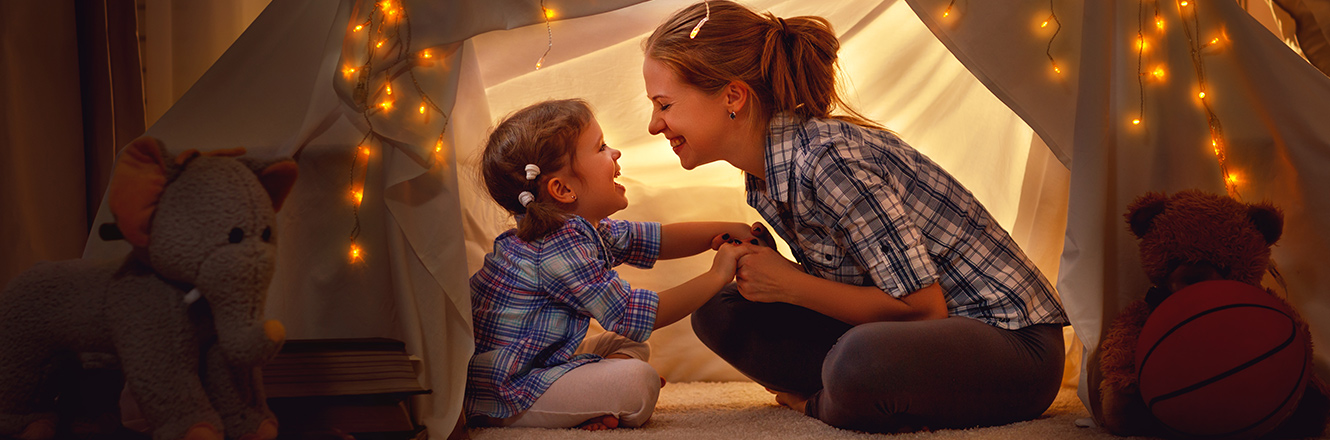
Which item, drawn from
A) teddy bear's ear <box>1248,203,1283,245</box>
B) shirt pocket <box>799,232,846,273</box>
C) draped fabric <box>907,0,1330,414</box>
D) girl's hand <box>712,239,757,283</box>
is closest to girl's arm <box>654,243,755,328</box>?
Result: girl's hand <box>712,239,757,283</box>

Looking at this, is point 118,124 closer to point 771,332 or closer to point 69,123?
point 69,123

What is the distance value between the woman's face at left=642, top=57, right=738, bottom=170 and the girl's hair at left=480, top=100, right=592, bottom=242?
16cm

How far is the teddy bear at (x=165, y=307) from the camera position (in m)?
0.86

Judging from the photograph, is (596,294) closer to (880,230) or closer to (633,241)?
(633,241)

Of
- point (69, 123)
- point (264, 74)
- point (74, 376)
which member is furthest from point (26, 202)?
point (74, 376)

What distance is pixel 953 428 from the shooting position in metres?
1.17

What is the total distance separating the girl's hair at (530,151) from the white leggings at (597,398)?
0.27 m

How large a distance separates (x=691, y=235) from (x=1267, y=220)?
0.85 m

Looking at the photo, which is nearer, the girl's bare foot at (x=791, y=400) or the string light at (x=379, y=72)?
the string light at (x=379, y=72)

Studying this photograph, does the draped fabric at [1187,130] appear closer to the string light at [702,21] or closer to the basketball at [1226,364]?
the basketball at [1226,364]

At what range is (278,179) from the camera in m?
0.95

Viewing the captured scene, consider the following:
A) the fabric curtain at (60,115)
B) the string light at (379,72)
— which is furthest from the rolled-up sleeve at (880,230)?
the fabric curtain at (60,115)

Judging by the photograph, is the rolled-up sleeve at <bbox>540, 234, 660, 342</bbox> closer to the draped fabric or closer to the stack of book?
the stack of book

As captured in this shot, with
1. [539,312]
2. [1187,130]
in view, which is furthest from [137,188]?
[1187,130]
